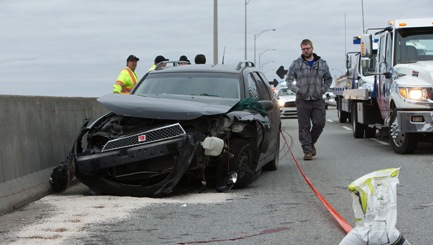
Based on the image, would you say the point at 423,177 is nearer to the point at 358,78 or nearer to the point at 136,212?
the point at 136,212

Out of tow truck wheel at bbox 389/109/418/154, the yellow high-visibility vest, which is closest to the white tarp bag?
the yellow high-visibility vest

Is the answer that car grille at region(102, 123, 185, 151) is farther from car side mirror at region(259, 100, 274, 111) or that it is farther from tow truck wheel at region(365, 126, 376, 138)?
tow truck wheel at region(365, 126, 376, 138)

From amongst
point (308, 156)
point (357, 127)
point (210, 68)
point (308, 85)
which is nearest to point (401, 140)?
point (308, 156)

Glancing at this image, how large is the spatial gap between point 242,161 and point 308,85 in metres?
4.21

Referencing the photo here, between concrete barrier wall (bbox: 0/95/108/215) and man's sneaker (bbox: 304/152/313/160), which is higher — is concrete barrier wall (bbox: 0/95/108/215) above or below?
above

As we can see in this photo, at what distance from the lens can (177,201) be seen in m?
8.34

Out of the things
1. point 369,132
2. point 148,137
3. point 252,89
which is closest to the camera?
point 148,137

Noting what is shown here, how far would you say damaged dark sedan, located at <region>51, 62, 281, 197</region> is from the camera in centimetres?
834

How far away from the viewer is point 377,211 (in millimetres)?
5172

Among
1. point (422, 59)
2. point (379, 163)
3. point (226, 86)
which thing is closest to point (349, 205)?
point (226, 86)

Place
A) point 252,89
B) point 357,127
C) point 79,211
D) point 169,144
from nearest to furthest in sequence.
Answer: point 79,211, point 169,144, point 252,89, point 357,127

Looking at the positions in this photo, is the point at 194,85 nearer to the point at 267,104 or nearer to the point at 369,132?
the point at 267,104

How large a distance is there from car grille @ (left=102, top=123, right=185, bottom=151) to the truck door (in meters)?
7.23

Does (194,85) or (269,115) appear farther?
(269,115)
